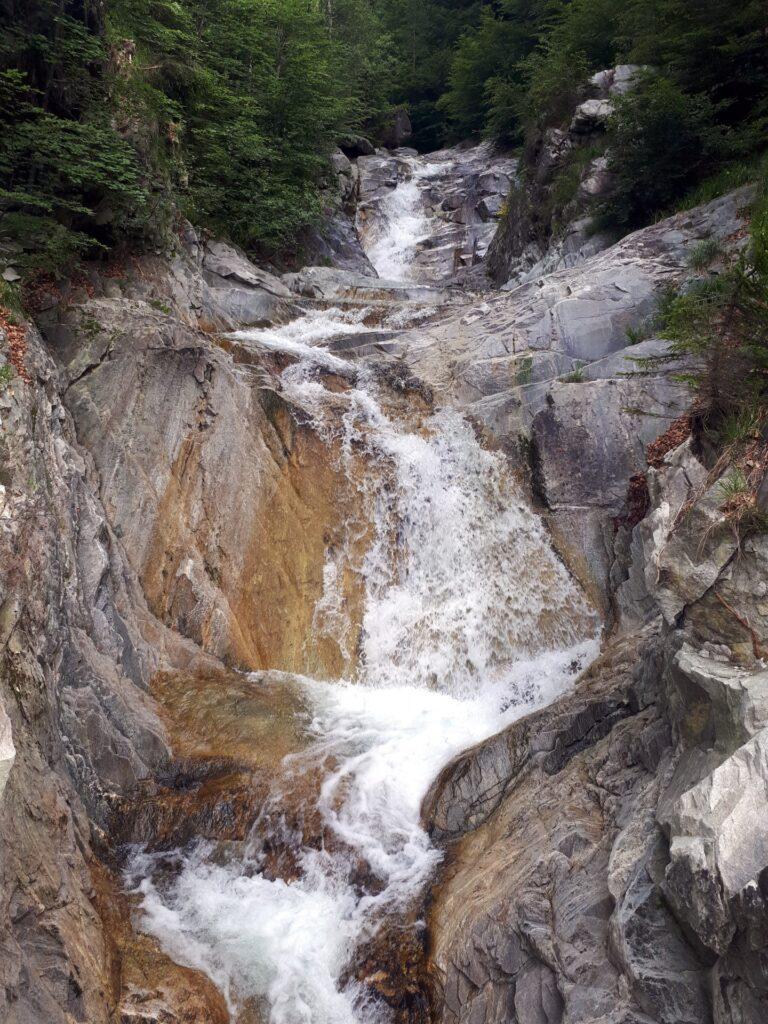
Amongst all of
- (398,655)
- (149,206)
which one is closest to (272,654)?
(398,655)

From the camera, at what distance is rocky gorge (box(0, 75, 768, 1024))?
15.0 feet

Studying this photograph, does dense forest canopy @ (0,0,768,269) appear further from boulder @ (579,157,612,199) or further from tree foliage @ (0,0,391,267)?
boulder @ (579,157,612,199)

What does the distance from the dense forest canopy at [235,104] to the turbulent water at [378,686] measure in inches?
154

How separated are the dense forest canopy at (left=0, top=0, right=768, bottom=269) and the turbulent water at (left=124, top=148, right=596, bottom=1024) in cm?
390

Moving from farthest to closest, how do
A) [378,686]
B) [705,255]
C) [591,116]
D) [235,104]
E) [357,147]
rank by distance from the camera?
[357,147]
[591,116]
[235,104]
[705,255]
[378,686]

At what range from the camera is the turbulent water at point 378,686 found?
17.9 ft

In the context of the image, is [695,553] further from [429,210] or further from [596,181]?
[429,210]

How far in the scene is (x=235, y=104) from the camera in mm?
16328

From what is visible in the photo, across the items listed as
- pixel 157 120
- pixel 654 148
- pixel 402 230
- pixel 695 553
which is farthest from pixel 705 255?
pixel 402 230

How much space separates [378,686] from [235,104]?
1528 cm

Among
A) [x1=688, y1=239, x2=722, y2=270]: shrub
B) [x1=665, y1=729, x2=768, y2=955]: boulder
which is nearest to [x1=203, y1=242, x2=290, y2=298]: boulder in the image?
[x1=688, y1=239, x2=722, y2=270]: shrub

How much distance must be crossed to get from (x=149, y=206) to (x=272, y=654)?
27.8 feet

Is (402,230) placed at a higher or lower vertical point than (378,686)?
higher

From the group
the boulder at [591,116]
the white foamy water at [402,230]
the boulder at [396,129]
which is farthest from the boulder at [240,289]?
the boulder at [396,129]
